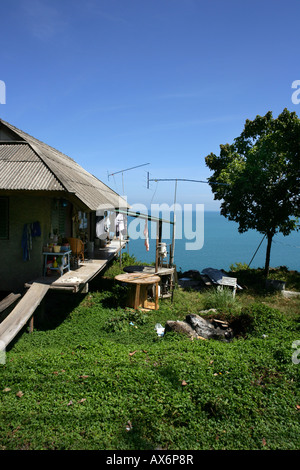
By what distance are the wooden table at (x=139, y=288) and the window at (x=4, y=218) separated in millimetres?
4429

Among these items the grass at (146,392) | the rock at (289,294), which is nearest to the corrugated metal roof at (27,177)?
the grass at (146,392)

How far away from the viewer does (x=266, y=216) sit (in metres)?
17.9

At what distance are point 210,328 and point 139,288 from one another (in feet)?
10.3

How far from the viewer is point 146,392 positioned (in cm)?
556

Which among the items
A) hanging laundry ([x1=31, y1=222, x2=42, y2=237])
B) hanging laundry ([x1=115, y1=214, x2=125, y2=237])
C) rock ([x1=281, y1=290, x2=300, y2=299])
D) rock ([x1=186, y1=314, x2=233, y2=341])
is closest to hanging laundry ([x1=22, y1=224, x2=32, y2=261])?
hanging laundry ([x1=31, y1=222, x2=42, y2=237])

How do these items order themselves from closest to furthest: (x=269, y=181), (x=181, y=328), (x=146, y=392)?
(x=146, y=392), (x=181, y=328), (x=269, y=181)

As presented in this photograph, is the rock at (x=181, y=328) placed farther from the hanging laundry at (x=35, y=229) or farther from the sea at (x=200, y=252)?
the sea at (x=200, y=252)

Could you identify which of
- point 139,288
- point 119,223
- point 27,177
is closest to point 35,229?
point 27,177

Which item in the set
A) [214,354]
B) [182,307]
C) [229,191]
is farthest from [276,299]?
[214,354]

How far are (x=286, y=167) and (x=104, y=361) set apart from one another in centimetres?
1630

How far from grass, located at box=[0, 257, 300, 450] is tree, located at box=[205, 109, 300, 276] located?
10.5 metres

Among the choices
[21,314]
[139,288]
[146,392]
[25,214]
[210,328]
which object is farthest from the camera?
[139,288]

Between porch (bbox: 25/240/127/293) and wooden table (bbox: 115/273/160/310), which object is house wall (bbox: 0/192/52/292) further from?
wooden table (bbox: 115/273/160/310)

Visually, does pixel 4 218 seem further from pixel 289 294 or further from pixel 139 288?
pixel 289 294
